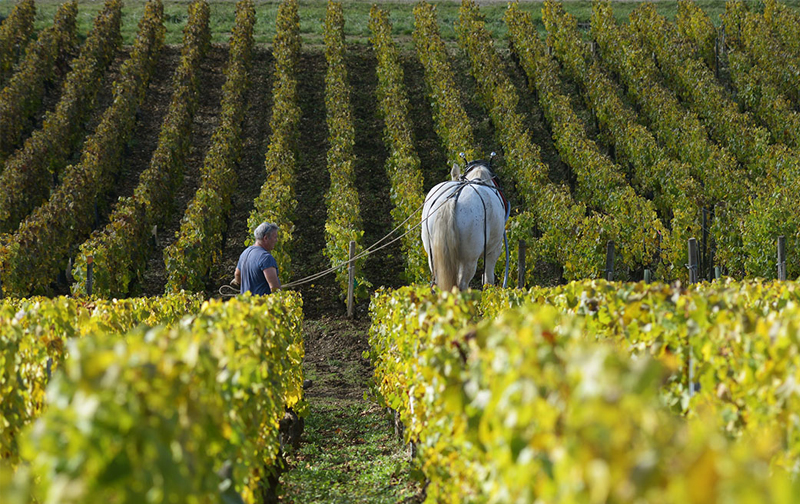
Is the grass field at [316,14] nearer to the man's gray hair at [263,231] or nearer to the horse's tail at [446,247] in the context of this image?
the horse's tail at [446,247]

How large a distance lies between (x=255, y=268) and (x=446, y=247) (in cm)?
250

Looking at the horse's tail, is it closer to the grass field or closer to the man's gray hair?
the man's gray hair

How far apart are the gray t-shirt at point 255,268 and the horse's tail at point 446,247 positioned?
2214mm

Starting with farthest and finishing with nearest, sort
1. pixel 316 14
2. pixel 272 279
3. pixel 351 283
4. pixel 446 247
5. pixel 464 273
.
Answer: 1. pixel 316 14
2. pixel 351 283
3. pixel 464 273
4. pixel 446 247
5. pixel 272 279

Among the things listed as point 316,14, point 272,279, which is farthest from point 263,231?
point 316,14

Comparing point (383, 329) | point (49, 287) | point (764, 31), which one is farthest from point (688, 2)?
point (383, 329)

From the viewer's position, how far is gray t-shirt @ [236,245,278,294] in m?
8.18

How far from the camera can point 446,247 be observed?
9727 mm

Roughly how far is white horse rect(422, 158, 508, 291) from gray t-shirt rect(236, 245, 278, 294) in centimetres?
228

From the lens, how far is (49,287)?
16.4 meters

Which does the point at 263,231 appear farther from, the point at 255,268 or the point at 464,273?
the point at 464,273

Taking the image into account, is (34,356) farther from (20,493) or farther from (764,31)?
(764,31)

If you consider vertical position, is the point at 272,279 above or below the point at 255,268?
below

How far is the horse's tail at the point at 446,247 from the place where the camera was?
9.71m
